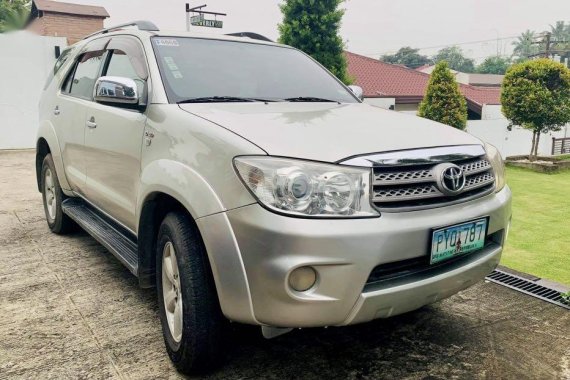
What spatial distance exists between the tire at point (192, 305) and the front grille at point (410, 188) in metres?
0.81

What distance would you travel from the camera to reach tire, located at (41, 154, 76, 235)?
444cm

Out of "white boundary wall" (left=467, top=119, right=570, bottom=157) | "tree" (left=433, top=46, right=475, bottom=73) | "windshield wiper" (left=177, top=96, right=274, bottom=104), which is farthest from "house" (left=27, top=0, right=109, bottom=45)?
"tree" (left=433, top=46, right=475, bottom=73)

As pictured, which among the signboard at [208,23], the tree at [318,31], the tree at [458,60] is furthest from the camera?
the tree at [458,60]

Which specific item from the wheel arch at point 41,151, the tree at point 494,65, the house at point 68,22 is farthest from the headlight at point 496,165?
the tree at point 494,65

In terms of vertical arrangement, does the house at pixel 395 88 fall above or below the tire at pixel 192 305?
above

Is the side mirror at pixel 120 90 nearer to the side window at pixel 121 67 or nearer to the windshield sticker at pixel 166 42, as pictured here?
the side window at pixel 121 67

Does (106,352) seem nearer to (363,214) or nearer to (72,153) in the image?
(363,214)

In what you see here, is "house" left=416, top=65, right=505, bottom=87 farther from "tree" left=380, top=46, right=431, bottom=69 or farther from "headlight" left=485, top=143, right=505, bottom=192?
"headlight" left=485, top=143, right=505, bottom=192

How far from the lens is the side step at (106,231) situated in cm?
294

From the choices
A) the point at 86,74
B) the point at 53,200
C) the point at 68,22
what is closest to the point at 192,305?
the point at 86,74

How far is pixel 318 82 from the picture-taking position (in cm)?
351

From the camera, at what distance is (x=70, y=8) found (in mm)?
21438

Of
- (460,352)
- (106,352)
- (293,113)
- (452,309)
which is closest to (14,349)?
(106,352)

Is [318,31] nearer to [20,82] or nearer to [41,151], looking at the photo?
[20,82]
